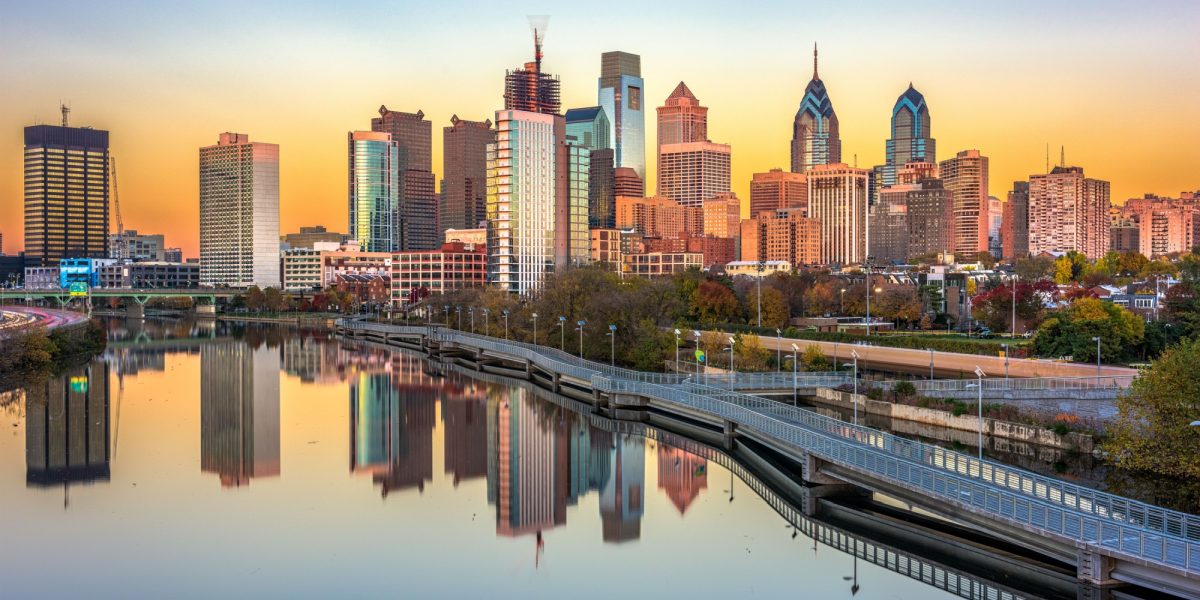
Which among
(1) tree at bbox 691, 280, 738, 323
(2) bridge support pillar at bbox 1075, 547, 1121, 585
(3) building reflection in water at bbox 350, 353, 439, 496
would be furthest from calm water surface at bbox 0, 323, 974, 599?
(1) tree at bbox 691, 280, 738, 323

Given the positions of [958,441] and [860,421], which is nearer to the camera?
[958,441]

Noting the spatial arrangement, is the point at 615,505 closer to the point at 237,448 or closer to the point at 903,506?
the point at 903,506

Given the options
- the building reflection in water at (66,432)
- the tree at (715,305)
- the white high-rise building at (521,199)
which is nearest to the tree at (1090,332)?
the tree at (715,305)

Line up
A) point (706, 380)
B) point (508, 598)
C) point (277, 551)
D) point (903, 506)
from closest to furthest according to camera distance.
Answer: point (508, 598)
point (277, 551)
point (903, 506)
point (706, 380)

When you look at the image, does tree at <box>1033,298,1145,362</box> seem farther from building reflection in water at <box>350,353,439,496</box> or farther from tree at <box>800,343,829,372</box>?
building reflection in water at <box>350,353,439,496</box>

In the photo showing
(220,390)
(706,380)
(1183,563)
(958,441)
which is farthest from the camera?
(220,390)

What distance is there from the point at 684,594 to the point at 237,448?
26495 mm

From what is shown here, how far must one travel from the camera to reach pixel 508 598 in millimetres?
27344

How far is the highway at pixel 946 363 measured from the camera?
182ft

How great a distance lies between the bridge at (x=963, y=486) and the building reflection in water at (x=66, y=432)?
24.4m

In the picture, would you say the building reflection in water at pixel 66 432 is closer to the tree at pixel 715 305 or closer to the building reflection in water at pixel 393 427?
the building reflection in water at pixel 393 427

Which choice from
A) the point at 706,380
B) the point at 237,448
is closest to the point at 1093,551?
the point at 706,380

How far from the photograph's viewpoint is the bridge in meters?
23.7

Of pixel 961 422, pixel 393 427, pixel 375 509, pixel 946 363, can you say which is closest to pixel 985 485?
pixel 375 509
